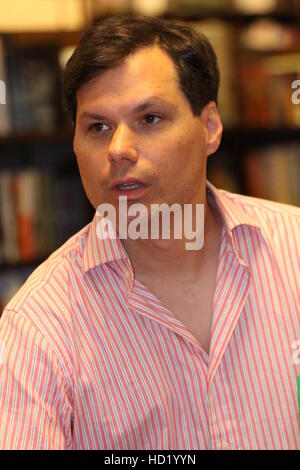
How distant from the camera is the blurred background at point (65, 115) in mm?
2475

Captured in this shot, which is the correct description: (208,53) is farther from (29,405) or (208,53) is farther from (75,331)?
(29,405)

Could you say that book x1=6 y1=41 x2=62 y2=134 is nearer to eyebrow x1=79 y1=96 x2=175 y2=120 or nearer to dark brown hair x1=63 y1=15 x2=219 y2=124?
dark brown hair x1=63 y1=15 x2=219 y2=124

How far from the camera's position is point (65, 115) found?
99.0 inches

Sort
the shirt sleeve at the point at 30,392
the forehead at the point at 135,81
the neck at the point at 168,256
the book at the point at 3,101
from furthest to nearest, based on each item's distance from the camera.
Result: the book at the point at 3,101
the neck at the point at 168,256
the forehead at the point at 135,81
the shirt sleeve at the point at 30,392

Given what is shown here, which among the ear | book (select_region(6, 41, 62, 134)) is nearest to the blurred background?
book (select_region(6, 41, 62, 134))

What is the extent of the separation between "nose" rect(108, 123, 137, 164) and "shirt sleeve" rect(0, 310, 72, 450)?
0.32 metres

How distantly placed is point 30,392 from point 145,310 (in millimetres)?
257

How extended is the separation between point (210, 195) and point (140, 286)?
293 mm

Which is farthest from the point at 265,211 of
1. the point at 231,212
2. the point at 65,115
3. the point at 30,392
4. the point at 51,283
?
the point at 65,115

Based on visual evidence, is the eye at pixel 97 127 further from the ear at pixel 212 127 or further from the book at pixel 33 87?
the book at pixel 33 87

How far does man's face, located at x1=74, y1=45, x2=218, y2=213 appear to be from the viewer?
1.28 metres

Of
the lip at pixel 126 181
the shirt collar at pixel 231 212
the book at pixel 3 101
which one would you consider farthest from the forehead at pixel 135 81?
the book at pixel 3 101

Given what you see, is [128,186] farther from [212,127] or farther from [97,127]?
[212,127]

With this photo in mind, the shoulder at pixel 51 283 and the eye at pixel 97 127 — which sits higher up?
the eye at pixel 97 127
